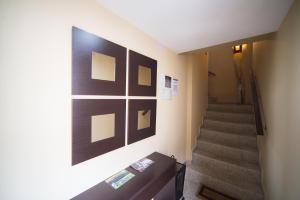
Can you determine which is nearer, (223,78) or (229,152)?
(229,152)

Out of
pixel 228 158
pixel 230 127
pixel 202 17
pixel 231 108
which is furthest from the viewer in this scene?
pixel 231 108

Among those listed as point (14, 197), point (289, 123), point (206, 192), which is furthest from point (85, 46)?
point (206, 192)

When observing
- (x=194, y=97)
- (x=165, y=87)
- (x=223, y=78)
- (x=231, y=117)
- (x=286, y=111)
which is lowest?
(x=231, y=117)

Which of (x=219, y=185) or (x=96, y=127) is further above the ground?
(x=96, y=127)

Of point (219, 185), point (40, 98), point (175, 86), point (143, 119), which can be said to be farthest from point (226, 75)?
point (40, 98)

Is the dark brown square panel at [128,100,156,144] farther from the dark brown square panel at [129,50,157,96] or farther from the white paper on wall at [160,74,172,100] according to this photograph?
the white paper on wall at [160,74,172,100]

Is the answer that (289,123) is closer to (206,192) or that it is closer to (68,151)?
(206,192)

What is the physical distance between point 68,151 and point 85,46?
776mm

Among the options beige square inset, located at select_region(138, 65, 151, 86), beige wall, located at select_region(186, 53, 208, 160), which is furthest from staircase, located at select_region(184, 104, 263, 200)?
beige square inset, located at select_region(138, 65, 151, 86)

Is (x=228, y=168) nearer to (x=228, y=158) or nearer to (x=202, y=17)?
(x=228, y=158)

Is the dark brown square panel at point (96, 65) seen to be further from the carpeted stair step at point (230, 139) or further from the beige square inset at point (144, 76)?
the carpeted stair step at point (230, 139)

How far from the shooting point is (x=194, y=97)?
107 inches

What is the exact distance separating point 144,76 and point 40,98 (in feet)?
3.34

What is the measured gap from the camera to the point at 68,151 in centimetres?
92
